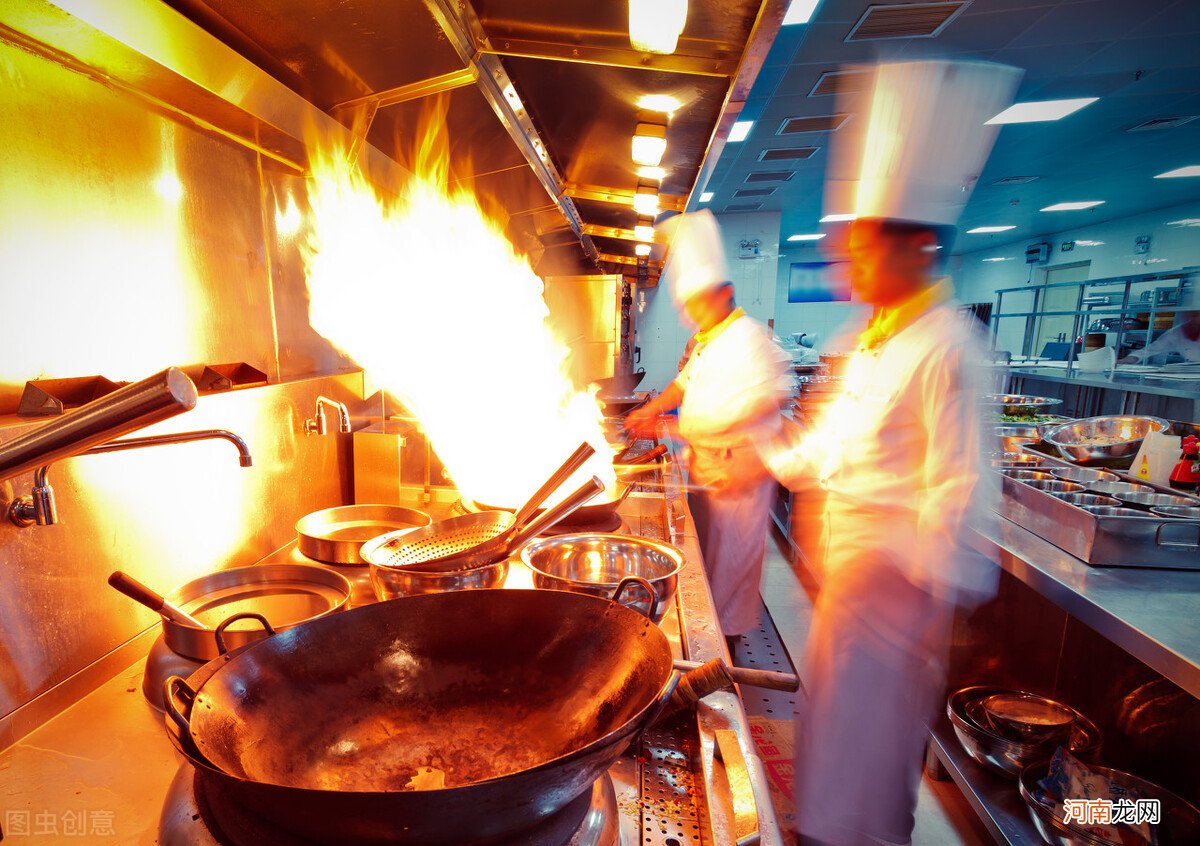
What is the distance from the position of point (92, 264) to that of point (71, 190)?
5.9 inches

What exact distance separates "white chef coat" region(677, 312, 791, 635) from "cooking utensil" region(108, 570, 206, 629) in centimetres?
240

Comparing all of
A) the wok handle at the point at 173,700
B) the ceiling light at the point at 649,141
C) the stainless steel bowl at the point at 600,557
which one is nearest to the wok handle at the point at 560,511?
the stainless steel bowl at the point at 600,557

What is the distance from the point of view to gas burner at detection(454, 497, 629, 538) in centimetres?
186

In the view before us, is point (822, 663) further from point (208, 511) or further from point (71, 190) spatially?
point (71, 190)

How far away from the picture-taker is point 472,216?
10.3ft

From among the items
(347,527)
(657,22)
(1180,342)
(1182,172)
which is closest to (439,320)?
(347,527)

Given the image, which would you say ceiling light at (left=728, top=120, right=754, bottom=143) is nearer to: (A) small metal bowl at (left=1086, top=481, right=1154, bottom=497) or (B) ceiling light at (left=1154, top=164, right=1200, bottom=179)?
(A) small metal bowl at (left=1086, top=481, right=1154, bottom=497)

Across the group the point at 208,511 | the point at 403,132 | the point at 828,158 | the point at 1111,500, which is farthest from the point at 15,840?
the point at 828,158

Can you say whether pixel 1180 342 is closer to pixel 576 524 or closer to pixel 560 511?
pixel 576 524

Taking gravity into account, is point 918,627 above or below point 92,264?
below

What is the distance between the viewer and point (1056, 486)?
103 inches

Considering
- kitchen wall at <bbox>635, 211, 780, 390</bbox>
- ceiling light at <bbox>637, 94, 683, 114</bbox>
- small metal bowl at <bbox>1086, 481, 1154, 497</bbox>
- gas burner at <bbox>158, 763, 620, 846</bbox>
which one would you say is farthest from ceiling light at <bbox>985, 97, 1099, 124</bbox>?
gas burner at <bbox>158, 763, 620, 846</bbox>

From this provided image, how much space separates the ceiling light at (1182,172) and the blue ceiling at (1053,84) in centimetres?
18

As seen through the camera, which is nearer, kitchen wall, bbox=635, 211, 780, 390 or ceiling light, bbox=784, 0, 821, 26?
ceiling light, bbox=784, 0, 821, 26
